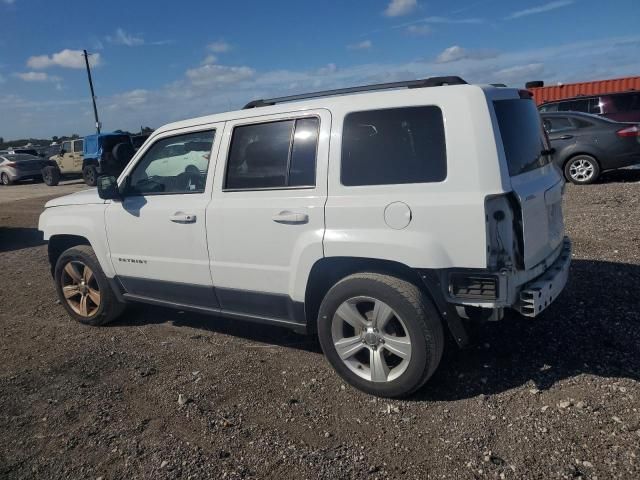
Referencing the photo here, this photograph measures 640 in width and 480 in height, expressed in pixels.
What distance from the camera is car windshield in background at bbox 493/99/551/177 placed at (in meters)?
3.14

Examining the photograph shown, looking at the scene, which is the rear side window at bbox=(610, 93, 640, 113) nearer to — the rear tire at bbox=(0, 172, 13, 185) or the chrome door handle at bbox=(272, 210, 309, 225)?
the chrome door handle at bbox=(272, 210, 309, 225)

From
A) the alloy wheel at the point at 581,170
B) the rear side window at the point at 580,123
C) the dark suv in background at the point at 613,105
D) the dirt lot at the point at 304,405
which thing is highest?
the dark suv in background at the point at 613,105

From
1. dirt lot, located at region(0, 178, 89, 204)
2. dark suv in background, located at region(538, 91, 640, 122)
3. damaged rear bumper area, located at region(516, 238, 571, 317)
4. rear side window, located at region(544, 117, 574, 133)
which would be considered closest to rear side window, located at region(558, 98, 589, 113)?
dark suv in background, located at region(538, 91, 640, 122)

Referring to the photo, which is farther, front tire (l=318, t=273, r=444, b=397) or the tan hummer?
the tan hummer

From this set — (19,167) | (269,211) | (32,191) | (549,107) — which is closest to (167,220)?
(269,211)

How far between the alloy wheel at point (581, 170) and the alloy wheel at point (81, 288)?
9.53 metres

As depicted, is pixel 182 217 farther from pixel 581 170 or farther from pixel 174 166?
pixel 581 170

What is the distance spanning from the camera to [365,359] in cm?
353

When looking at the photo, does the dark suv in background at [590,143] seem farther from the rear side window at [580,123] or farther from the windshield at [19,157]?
the windshield at [19,157]

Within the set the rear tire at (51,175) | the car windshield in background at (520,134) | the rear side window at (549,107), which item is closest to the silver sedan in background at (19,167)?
the rear tire at (51,175)

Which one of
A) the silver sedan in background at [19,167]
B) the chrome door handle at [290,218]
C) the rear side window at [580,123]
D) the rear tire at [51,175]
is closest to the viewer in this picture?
the chrome door handle at [290,218]

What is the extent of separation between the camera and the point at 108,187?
436 centimetres

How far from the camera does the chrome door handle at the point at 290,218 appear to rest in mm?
3439

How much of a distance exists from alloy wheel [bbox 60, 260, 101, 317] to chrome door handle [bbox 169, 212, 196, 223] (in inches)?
54.5
